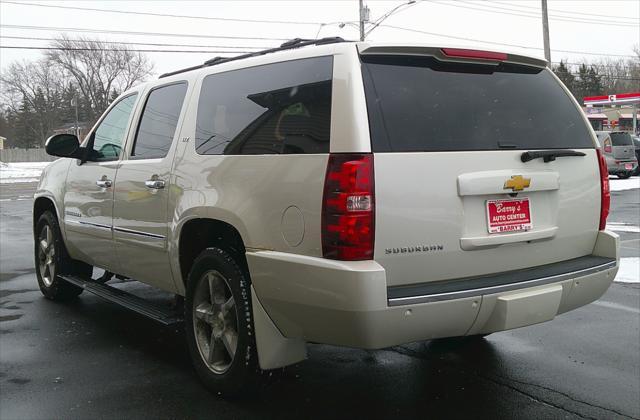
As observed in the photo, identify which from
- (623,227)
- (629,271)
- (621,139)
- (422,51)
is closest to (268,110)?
(422,51)

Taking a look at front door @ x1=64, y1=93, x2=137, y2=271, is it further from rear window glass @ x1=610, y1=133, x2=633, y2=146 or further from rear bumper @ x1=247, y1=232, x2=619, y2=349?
rear window glass @ x1=610, y1=133, x2=633, y2=146

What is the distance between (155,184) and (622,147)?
22979 mm

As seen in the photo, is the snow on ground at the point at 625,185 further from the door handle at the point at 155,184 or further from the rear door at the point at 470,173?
the door handle at the point at 155,184

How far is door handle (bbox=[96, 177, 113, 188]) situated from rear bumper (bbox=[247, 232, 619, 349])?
199cm

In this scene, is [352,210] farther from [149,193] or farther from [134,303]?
[134,303]

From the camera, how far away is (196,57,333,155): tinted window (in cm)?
306

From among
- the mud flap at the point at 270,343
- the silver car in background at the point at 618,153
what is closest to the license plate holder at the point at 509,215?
the mud flap at the point at 270,343

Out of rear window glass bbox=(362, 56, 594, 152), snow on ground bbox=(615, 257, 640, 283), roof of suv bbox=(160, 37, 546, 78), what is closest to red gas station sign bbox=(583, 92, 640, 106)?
snow on ground bbox=(615, 257, 640, 283)

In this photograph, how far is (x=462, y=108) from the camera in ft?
10.7

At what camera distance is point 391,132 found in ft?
9.74

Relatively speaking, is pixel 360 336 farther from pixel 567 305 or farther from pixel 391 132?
pixel 567 305

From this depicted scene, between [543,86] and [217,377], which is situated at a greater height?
[543,86]

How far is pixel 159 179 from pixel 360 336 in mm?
1931

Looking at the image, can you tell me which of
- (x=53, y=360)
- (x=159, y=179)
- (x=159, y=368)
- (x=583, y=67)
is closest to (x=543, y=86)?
(x=159, y=179)
